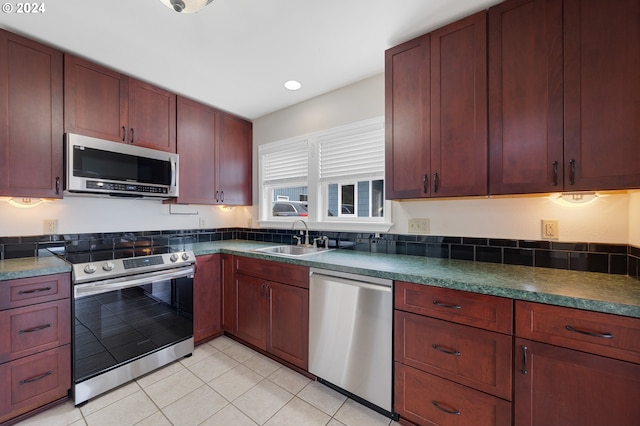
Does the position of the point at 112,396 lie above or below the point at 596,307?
below

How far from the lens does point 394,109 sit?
1.85 meters

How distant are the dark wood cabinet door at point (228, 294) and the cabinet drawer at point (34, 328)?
1.11m

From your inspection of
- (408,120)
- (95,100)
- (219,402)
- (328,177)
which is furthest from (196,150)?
(219,402)

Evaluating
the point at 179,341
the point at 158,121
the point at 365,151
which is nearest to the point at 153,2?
the point at 158,121

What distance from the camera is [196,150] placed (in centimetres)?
275

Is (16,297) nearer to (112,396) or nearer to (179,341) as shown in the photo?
(112,396)

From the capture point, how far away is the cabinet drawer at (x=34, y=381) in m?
1.46

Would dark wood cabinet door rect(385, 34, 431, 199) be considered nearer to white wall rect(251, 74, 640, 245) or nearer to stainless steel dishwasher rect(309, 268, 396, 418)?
white wall rect(251, 74, 640, 245)

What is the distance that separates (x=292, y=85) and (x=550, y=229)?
91.4 inches

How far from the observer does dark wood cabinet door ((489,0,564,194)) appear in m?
1.33

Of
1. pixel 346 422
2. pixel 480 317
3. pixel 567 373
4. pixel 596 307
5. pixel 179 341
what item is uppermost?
pixel 596 307

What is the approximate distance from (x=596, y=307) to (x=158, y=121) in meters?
3.25

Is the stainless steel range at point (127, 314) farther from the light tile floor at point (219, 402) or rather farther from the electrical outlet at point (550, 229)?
the electrical outlet at point (550, 229)

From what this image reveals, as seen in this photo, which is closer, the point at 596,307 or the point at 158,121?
the point at 596,307
